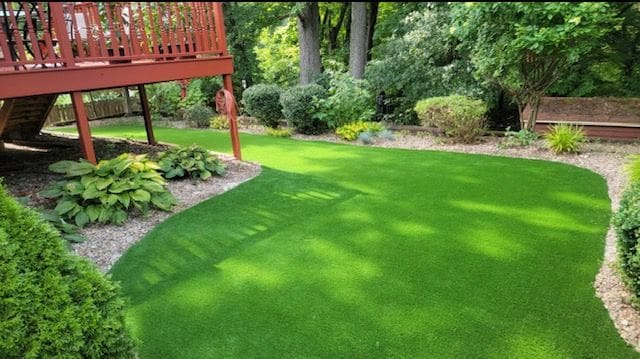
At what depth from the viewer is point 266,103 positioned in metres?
10.2

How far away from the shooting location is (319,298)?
10.4 feet

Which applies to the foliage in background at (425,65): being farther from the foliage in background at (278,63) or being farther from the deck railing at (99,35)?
the deck railing at (99,35)

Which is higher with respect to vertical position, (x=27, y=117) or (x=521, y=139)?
(x=27, y=117)

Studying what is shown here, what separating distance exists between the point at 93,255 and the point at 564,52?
7.15 m

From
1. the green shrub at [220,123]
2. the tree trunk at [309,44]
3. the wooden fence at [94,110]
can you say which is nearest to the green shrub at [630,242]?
the tree trunk at [309,44]

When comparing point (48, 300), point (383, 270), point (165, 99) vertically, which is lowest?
point (383, 270)

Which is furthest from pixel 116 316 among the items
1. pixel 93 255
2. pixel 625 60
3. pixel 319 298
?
pixel 625 60

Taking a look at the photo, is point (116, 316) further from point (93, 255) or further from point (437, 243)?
point (437, 243)

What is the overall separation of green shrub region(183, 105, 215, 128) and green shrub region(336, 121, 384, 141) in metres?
4.59

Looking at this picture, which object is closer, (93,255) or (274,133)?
(93,255)

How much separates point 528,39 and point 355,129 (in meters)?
3.69

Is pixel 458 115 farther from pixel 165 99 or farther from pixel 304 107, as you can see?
pixel 165 99

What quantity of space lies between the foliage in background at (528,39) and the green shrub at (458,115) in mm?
549

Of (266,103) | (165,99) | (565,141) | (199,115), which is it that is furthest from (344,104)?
(165,99)
